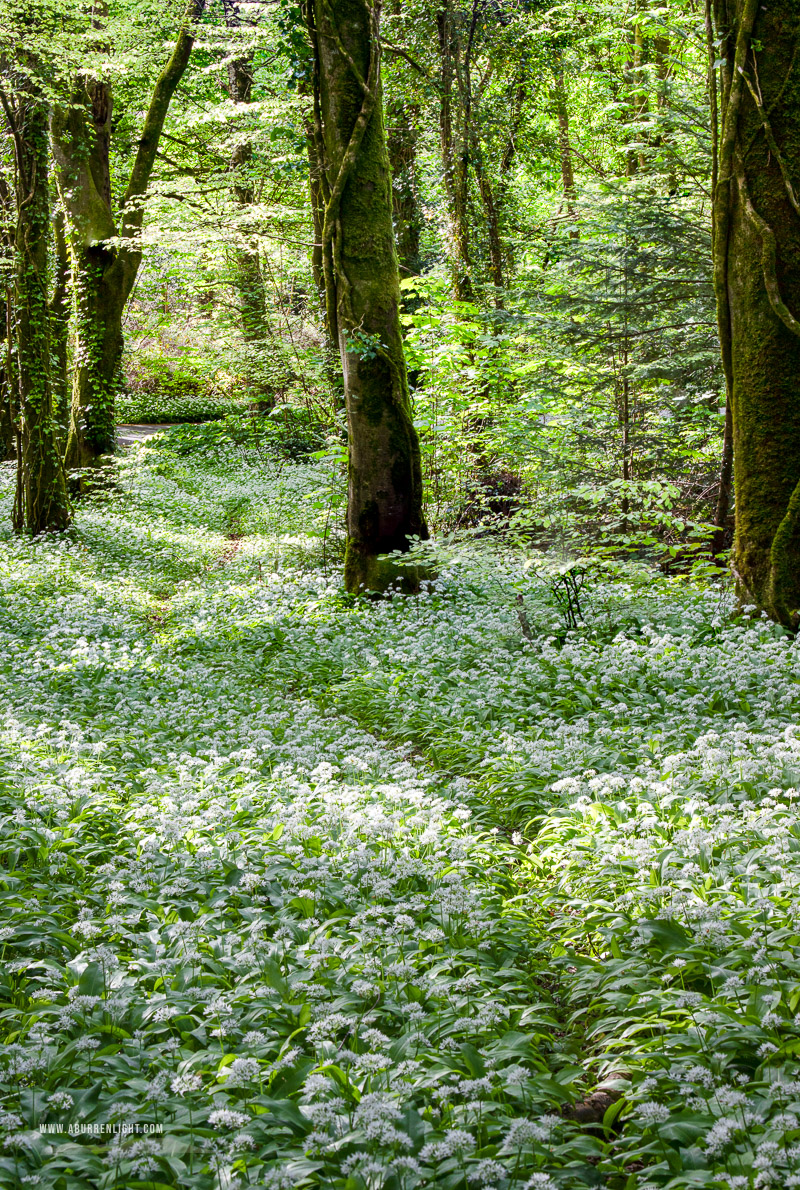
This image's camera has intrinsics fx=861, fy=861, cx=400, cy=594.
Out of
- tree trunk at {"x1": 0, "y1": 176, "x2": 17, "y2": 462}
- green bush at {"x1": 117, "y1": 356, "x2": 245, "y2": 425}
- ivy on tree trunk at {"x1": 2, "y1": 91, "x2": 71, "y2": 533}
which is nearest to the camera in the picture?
ivy on tree trunk at {"x1": 2, "y1": 91, "x2": 71, "y2": 533}

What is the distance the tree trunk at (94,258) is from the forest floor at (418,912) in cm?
961

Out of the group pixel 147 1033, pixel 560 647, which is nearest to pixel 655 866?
pixel 147 1033

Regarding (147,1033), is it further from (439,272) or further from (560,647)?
(439,272)

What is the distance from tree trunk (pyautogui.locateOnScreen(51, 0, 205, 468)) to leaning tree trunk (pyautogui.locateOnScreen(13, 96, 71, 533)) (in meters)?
2.57

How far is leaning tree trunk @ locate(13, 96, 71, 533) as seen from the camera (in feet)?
40.6

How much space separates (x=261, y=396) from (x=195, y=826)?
1861 cm

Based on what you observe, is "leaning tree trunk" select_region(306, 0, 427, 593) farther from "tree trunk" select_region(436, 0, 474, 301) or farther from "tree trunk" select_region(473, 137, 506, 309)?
"tree trunk" select_region(473, 137, 506, 309)

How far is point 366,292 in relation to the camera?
9.10m

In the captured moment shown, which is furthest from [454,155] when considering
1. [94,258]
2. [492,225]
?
[94,258]

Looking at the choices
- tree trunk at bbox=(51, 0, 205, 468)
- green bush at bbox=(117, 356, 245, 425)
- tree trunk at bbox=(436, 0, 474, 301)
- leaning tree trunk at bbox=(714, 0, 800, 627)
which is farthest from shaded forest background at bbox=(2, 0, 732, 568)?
green bush at bbox=(117, 356, 245, 425)

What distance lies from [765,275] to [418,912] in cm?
539

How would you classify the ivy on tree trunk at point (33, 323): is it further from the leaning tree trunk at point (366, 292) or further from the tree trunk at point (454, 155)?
the tree trunk at point (454, 155)

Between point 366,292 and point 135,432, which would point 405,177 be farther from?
point 135,432

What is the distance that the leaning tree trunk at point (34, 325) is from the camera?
488 inches
